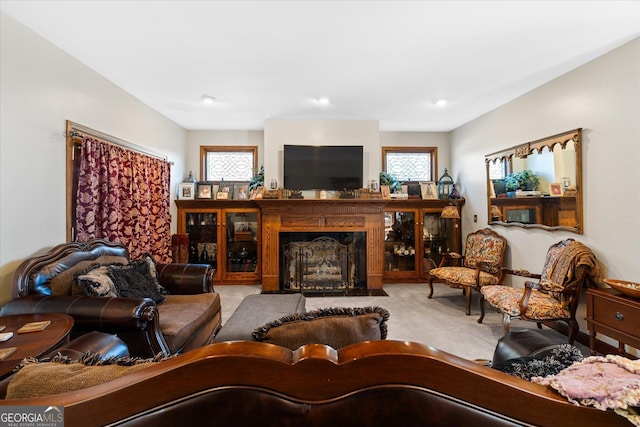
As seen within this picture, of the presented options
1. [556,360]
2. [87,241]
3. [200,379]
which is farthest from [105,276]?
[556,360]

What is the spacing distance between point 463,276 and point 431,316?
0.70m

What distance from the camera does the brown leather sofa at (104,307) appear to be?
Result: 65.1 inches

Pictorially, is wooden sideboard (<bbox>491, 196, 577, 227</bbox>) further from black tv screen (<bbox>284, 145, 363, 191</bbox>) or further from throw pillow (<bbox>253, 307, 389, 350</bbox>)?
Answer: throw pillow (<bbox>253, 307, 389, 350</bbox>)

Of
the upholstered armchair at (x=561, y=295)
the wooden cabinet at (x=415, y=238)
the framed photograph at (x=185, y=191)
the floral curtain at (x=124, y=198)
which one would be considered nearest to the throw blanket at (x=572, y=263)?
the upholstered armchair at (x=561, y=295)

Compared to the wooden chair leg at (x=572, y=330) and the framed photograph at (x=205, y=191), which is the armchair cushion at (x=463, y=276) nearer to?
the wooden chair leg at (x=572, y=330)

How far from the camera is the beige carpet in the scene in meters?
2.58

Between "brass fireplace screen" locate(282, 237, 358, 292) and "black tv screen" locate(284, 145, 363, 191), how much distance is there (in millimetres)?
902

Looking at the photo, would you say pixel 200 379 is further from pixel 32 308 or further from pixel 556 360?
pixel 32 308

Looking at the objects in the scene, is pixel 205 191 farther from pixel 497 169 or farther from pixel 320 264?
pixel 497 169

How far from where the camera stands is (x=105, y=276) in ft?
6.55

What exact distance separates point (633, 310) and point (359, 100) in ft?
10.4

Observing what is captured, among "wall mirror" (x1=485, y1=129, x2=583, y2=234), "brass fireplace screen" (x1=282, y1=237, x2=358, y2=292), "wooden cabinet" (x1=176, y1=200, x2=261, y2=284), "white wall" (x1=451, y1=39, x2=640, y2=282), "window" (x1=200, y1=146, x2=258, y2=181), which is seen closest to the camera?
"white wall" (x1=451, y1=39, x2=640, y2=282)

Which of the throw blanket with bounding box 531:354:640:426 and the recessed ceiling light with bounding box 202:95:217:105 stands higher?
the recessed ceiling light with bounding box 202:95:217:105

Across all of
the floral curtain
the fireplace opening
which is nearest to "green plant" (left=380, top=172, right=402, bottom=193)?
the fireplace opening
